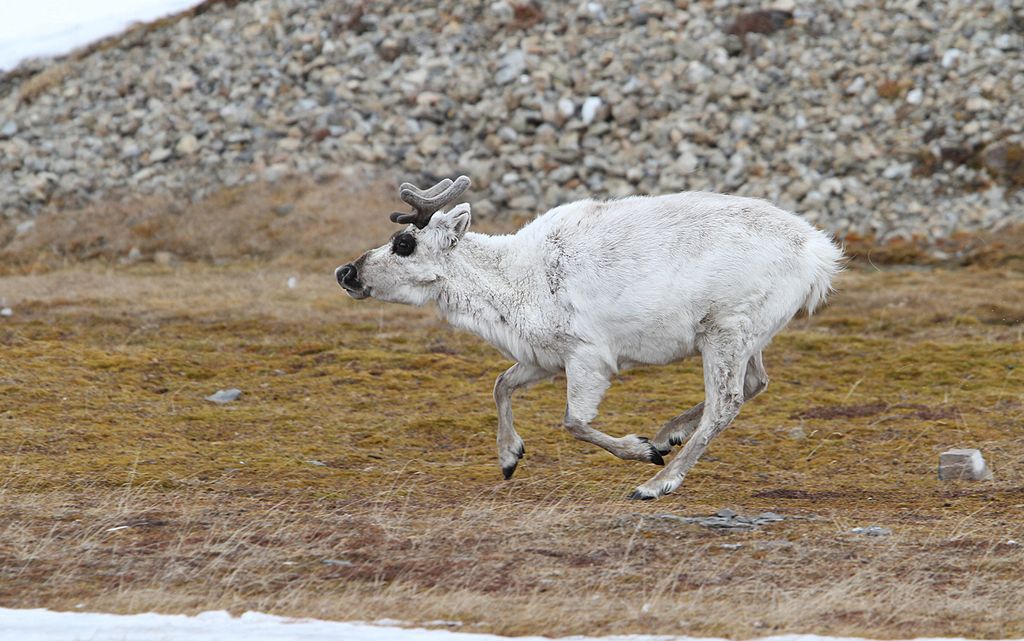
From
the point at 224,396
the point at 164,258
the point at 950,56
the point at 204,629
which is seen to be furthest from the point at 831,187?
the point at 204,629

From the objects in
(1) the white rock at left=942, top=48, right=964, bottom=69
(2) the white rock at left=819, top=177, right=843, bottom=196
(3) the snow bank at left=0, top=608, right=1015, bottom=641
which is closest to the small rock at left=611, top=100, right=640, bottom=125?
(2) the white rock at left=819, top=177, right=843, bottom=196

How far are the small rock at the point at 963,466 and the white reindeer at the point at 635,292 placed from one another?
181 cm

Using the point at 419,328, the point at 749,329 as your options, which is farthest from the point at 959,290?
the point at 749,329

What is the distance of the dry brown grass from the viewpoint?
28.2 ft

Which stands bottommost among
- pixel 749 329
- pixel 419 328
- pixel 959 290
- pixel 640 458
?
pixel 959 290

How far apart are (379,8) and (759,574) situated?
26.8 meters

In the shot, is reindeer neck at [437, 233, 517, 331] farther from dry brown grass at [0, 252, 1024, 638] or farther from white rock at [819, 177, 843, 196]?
white rock at [819, 177, 843, 196]

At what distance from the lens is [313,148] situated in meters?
30.7

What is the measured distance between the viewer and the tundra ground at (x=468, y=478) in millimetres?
8602

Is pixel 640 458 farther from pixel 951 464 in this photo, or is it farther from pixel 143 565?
pixel 143 565

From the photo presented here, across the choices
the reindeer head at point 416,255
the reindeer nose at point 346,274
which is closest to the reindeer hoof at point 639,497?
the reindeer head at point 416,255

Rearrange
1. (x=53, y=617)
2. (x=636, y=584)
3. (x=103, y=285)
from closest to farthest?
(x=53, y=617) → (x=636, y=584) → (x=103, y=285)

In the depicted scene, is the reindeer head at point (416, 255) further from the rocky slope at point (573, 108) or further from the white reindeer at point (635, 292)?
the rocky slope at point (573, 108)

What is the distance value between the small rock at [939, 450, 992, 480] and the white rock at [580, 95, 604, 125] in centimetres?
1842
